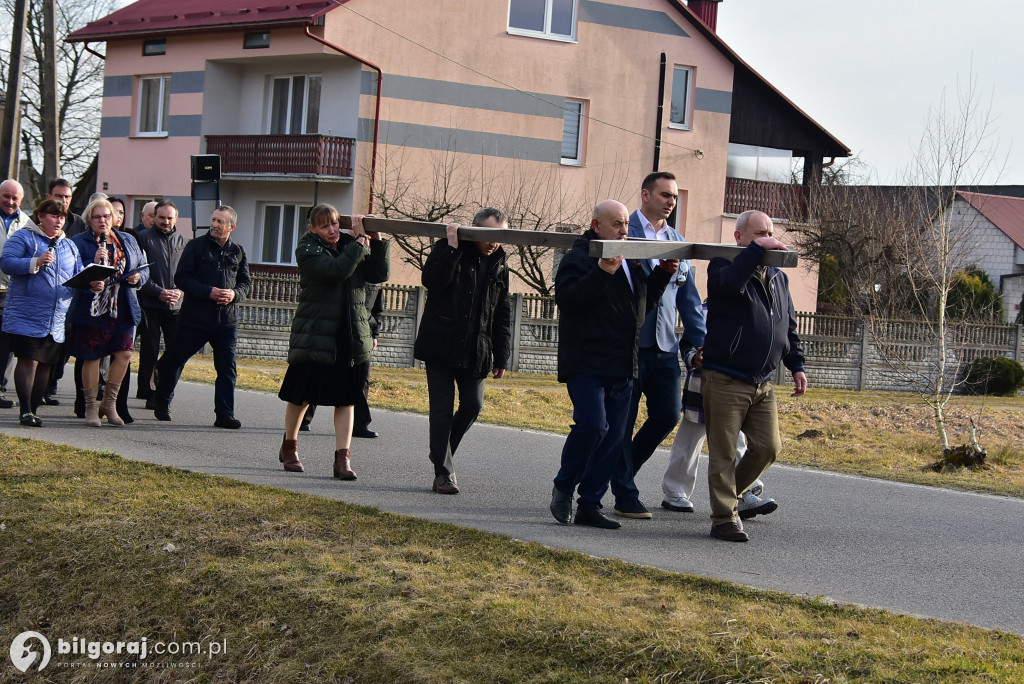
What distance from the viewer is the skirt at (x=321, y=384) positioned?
882 centimetres

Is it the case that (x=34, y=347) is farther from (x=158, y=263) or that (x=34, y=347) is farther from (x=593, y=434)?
(x=593, y=434)

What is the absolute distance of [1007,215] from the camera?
202 ft

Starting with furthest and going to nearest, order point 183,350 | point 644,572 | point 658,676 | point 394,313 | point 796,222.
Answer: point 796,222
point 394,313
point 183,350
point 644,572
point 658,676

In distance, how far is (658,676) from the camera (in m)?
4.86

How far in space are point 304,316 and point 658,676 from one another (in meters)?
4.71

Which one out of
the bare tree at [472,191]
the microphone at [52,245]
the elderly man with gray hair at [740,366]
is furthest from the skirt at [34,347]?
the bare tree at [472,191]

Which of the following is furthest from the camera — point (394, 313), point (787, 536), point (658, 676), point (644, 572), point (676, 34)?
point (676, 34)

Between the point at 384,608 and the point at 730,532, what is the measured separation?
2.64 m

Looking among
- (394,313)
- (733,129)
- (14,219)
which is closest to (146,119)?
(394,313)

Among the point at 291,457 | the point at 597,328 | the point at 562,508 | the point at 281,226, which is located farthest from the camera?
the point at 281,226

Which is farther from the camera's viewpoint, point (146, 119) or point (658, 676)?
point (146, 119)

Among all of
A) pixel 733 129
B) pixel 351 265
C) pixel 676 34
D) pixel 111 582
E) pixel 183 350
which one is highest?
pixel 676 34

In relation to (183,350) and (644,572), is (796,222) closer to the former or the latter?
(183,350)

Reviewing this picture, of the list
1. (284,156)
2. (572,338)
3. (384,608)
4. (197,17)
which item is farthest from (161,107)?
(384,608)
